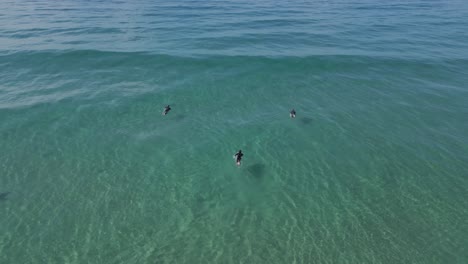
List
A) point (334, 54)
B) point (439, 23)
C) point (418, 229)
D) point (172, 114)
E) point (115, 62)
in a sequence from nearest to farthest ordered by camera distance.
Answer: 1. point (418, 229)
2. point (172, 114)
3. point (115, 62)
4. point (334, 54)
5. point (439, 23)

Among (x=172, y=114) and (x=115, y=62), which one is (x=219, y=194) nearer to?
(x=172, y=114)

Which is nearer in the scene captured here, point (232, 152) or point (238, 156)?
point (238, 156)

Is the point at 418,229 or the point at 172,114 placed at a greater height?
the point at 418,229

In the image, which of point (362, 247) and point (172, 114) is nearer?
point (362, 247)

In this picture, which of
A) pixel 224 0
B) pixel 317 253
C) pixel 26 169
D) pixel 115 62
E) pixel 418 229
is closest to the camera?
pixel 317 253

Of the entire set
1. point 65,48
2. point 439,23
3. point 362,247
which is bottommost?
point 65,48

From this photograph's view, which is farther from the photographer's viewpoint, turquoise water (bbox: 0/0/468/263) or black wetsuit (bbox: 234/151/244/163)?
black wetsuit (bbox: 234/151/244/163)

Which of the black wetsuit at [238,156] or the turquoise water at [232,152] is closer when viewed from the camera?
the turquoise water at [232,152]

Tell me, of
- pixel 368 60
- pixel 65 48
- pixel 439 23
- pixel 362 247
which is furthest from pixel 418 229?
pixel 439 23
